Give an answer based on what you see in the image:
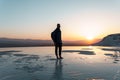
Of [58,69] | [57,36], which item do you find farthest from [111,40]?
[58,69]

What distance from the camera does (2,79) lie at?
25.1 ft

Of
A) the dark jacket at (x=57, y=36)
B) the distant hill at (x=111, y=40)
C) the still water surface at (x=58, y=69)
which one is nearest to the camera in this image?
the still water surface at (x=58, y=69)

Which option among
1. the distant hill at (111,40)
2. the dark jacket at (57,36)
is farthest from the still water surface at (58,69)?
the distant hill at (111,40)

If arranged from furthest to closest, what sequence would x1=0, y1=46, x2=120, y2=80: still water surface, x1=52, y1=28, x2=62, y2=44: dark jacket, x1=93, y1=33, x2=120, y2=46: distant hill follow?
x1=93, y1=33, x2=120, y2=46: distant hill
x1=52, y1=28, x2=62, y2=44: dark jacket
x1=0, y1=46, x2=120, y2=80: still water surface

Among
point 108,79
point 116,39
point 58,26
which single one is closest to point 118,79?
point 108,79

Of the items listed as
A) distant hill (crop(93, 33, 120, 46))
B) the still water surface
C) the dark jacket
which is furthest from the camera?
distant hill (crop(93, 33, 120, 46))

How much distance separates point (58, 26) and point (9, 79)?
844 centimetres

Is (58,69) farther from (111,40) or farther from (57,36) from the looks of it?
(111,40)

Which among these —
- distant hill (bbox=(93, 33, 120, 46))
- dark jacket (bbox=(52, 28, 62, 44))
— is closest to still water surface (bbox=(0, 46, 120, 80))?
dark jacket (bbox=(52, 28, 62, 44))

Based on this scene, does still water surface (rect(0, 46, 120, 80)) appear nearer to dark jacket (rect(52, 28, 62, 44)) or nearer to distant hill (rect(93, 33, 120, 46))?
dark jacket (rect(52, 28, 62, 44))

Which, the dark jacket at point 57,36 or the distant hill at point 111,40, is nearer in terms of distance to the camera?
the dark jacket at point 57,36

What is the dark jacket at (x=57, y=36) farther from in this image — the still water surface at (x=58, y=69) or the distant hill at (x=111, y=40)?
the distant hill at (x=111, y=40)

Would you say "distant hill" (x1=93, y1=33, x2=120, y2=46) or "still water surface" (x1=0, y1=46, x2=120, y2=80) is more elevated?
"distant hill" (x1=93, y1=33, x2=120, y2=46)

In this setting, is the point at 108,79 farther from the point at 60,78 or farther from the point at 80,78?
the point at 60,78
